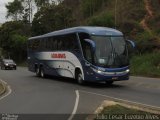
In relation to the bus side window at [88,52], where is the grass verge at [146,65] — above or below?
below

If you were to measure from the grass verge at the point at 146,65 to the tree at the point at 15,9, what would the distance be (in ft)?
221

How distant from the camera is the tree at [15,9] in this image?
108 m

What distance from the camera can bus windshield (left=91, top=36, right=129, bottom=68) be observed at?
26062 mm

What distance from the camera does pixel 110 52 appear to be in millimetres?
26141

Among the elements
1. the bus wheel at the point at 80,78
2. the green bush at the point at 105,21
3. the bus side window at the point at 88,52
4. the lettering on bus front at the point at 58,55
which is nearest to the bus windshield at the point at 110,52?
the bus side window at the point at 88,52

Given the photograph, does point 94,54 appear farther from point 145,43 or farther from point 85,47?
point 145,43

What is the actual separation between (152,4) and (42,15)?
30.9m

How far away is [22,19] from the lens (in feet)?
352

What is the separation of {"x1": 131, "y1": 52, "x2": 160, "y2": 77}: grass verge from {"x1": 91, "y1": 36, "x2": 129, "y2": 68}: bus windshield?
33.4 ft

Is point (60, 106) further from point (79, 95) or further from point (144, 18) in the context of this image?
point (144, 18)

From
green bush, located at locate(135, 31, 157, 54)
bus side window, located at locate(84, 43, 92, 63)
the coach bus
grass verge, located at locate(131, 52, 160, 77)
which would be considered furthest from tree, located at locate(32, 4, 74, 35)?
bus side window, located at locate(84, 43, 92, 63)

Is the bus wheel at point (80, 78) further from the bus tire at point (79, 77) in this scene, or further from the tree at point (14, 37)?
the tree at point (14, 37)

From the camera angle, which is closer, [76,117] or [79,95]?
[76,117]

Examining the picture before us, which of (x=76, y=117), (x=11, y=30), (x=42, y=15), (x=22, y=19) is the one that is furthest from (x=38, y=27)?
(x=76, y=117)
